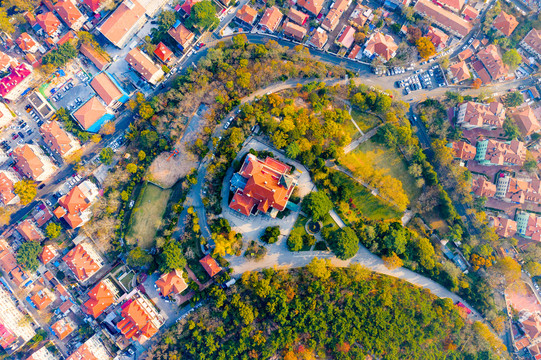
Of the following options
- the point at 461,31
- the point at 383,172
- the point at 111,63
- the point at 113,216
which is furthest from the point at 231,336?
the point at 461,31

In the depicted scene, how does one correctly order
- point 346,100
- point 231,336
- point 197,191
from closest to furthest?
point 231,336, point 197,191, point 346,100

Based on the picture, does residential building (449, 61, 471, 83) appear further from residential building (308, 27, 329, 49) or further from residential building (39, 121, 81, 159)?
residential building (39, 121, 81, 159)

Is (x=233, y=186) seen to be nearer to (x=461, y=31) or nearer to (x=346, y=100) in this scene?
(x=346, y=100)

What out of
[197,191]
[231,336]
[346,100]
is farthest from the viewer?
[346,100]

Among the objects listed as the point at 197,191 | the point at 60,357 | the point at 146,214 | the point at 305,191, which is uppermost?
the point at 305,191

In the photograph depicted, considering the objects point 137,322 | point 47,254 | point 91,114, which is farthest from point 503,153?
point 47,254

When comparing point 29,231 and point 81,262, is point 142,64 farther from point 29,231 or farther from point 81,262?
point 81,262

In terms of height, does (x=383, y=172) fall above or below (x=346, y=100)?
below
